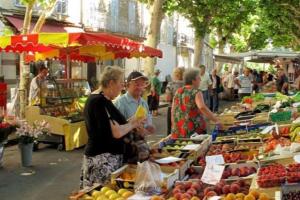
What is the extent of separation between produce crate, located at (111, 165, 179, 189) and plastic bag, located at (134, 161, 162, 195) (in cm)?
9

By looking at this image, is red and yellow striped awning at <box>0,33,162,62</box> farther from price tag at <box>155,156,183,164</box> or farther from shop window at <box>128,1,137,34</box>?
shop window at <box>128,1,137,34</box>

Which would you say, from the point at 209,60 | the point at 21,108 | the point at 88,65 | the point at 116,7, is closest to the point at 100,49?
the point at 21,108

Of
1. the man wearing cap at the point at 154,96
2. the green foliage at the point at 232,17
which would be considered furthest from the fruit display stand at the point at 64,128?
the green foliage at the point at 232,17

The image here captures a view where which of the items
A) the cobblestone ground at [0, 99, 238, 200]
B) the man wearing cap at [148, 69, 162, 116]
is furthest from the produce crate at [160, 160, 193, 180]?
the man wearing cap at [148, 69, 162, 116]

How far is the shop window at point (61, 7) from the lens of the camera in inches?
933

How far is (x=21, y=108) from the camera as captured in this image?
1342cm

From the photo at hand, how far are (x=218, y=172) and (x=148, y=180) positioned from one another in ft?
2.72

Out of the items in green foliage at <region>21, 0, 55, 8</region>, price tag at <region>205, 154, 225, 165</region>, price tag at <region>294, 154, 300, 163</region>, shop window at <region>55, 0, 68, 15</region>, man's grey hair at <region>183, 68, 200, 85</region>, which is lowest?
price tag at <region>205, 154, 225, 165</region>

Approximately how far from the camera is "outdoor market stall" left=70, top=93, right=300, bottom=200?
3857 mm

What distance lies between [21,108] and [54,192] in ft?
20.7

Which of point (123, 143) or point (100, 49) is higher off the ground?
point (100, 49)

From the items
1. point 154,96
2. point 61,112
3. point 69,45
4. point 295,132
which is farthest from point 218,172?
point 154,96

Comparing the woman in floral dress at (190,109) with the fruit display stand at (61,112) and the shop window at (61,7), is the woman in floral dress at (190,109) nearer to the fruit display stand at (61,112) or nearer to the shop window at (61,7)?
the fruit display stand at (61,112)

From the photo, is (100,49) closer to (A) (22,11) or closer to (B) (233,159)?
(A) (22,11)
